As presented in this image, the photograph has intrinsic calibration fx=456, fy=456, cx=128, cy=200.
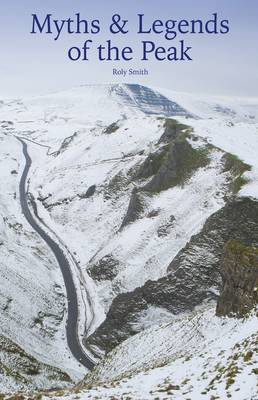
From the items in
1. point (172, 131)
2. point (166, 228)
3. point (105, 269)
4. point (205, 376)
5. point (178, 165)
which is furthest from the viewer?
point (172, 131)

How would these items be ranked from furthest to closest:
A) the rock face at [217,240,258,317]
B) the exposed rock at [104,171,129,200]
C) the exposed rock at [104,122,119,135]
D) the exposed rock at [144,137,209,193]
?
the exposed rock at [104,122,119,135]
the exposed rock at [104,171,129,200]
the exposed rock at [144,137,209,193]
the rock face at [217,240,258,317]

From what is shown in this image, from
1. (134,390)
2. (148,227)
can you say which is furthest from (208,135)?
(134,390)

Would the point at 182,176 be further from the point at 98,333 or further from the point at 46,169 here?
the point at 46,169

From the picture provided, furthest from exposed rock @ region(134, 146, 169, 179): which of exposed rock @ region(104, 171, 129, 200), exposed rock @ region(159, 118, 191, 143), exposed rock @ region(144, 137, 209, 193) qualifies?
exposed rock @ region(159, 118, 191, 143)

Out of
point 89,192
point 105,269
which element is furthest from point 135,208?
point 89,192

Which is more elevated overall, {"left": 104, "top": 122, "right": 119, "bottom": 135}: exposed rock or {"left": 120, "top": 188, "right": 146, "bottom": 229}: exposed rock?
{"left": 104, "top": 122, "right": 119, "bottom": 135}: exposed rock

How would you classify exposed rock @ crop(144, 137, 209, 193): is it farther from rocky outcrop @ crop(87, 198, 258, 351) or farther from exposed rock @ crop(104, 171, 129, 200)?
rocky outcrop @ crop(87, 198, 258, 351)

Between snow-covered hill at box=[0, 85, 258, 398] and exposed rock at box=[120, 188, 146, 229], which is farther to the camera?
exposed rock at box=[120, 188, 146, 229]

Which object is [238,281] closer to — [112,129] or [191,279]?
[191,279]
